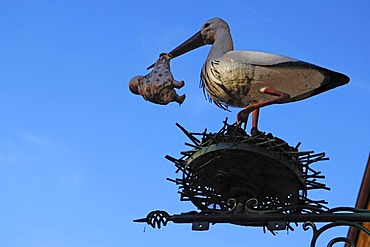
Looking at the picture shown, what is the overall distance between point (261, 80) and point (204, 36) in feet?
4.44

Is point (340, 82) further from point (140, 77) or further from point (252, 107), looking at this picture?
point (140, 77)

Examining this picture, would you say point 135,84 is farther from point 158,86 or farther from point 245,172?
point 245,172

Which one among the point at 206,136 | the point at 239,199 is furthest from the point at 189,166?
the point at 239,199

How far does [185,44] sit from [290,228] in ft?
7.78

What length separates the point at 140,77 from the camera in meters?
4.82

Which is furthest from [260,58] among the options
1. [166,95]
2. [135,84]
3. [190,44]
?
[190,44]

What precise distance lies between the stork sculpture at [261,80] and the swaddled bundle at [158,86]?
0.31m

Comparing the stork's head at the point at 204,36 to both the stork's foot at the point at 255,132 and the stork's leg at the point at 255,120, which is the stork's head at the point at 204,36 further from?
the stork's foot at the point at 255,132

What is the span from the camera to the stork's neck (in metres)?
5.22

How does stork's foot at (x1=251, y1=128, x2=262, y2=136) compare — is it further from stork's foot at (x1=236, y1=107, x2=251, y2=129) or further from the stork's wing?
the stork's wing

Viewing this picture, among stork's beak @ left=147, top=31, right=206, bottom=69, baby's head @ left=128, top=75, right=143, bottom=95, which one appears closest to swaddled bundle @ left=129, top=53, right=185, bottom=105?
baby's head @ left=128, top=75, right=143, bottom=95

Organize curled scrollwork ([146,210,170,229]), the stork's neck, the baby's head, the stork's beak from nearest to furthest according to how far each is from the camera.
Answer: curled scrollwork ([146,210,170,229]), the baby's head, the stork's neck, the stork's beak

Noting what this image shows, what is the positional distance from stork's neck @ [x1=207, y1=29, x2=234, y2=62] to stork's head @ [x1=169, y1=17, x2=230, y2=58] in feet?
0.29

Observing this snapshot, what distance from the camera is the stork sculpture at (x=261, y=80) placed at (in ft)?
15.0
